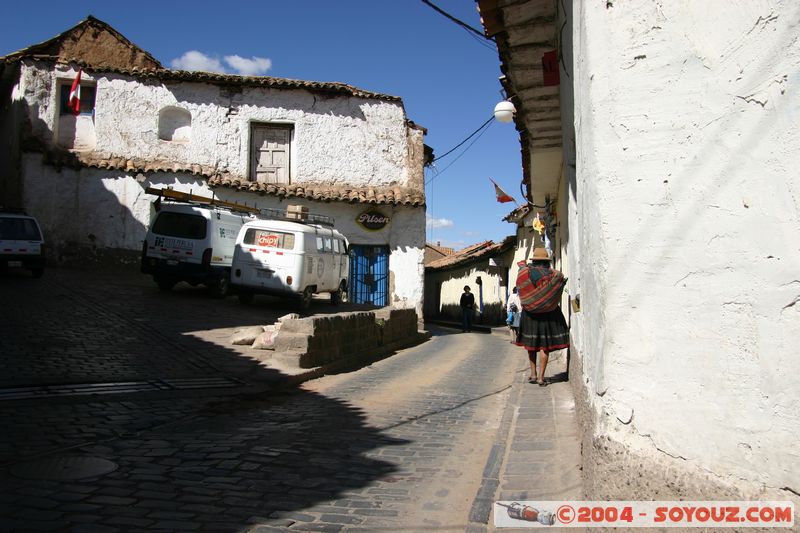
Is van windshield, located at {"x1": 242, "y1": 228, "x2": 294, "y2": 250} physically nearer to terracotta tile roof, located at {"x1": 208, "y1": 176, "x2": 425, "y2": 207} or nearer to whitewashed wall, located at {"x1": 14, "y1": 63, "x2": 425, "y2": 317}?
terracotta tile roof, located at {"x1": 208, "y1": 176, "x2": 425, "y2": 207}

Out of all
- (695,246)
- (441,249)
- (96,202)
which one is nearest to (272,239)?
(96,202)

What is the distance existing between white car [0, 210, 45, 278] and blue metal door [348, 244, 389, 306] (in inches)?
383

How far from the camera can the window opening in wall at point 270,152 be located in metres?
22.5

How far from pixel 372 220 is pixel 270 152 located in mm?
4274

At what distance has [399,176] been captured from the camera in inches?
904

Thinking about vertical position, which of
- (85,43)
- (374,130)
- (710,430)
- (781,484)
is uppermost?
(85,43)

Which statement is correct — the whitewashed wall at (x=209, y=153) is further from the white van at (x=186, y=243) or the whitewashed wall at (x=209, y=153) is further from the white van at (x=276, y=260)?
the white van at (x=276, y=260)

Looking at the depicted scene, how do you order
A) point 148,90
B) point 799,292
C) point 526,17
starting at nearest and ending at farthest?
point 799,292, point 526,17, point 148,90

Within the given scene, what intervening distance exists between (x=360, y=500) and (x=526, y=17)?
488 centimetres

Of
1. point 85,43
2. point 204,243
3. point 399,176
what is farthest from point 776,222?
point 85,43

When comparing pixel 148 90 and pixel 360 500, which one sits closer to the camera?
pixel 360 500

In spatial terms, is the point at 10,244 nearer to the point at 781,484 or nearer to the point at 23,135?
the point at 23,135

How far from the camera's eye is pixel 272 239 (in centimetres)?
1552

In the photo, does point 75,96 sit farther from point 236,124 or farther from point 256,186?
point 256,186
